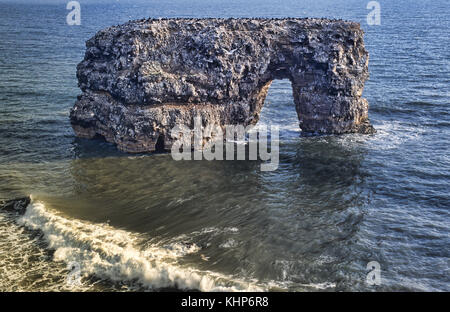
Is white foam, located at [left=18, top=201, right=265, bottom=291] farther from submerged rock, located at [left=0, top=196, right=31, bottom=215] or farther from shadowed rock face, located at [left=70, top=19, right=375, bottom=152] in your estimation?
shadowed rock face, located at [left=70, top=19, right=375, bottom=152]

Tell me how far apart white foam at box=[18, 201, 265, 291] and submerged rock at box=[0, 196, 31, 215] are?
4.71ft

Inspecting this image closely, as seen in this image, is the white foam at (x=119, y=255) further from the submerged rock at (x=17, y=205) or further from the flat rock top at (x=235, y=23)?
the flat rock top at (x=235, y=23)

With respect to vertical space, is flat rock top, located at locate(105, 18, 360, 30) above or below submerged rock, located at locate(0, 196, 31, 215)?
above

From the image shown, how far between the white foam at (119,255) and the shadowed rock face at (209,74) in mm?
13742

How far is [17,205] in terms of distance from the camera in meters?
36.1

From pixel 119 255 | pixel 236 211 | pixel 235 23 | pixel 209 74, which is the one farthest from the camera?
pixel 235 23

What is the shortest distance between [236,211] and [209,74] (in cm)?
1655

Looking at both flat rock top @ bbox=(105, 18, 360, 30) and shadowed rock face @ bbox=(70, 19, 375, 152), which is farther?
flat rock top @ bbox=(105, 18, 360, 30)
